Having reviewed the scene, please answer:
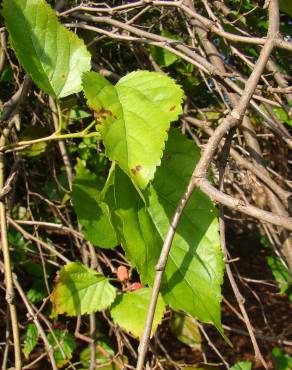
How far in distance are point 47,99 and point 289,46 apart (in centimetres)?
121

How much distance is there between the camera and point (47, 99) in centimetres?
178

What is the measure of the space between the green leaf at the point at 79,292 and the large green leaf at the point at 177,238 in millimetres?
434

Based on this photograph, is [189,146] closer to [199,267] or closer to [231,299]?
[199,267]

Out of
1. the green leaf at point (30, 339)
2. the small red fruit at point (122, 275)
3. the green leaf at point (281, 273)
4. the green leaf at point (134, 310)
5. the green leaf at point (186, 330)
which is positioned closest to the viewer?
the green leaf at point (134, 310)

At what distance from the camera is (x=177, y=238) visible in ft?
2.56

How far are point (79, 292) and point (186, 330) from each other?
3.22ft

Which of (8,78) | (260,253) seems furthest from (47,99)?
(260,253)

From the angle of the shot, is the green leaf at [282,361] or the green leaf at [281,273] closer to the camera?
the green leaf at [282,361]

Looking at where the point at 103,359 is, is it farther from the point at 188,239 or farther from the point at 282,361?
the point at 188,239

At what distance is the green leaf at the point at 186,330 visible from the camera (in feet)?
6.54

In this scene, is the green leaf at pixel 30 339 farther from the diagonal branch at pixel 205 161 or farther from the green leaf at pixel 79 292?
the diagonal branch at pixel 205 161

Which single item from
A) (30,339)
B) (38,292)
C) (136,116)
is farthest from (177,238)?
(38,292)

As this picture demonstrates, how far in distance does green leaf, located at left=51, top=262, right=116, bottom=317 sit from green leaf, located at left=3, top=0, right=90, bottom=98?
0.47m

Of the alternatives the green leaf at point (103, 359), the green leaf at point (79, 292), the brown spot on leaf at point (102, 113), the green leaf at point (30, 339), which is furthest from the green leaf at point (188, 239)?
the green leaf at point (30, 339)
